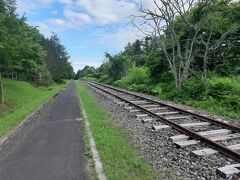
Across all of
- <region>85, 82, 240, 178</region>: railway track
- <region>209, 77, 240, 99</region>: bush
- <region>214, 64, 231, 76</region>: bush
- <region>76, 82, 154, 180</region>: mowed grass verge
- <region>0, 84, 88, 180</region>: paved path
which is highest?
<region>214, 64, 231, 76</region>: bush

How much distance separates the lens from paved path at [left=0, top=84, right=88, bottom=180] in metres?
5.65

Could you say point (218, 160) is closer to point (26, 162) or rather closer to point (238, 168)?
point (238, 168)

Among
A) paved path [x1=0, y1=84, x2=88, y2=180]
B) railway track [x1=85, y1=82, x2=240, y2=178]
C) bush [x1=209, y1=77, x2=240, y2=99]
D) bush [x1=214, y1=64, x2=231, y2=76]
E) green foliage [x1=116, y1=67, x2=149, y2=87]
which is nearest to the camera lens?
paved path [x1=0, y1=84, x2=88, y2=180]

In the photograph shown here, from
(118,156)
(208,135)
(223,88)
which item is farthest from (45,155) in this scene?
(223,88)

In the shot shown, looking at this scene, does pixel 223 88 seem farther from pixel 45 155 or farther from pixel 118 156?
pixel 45 155

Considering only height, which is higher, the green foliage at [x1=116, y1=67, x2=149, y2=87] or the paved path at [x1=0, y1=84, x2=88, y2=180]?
the green foliage at [x1=116, y1=67, x2=149, y2=87]

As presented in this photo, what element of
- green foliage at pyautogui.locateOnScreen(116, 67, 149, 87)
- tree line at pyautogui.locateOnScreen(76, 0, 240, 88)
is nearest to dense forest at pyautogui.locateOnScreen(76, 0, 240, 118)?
tree line at pyautogui.locateOnScreen(76, 0, 240, 88)

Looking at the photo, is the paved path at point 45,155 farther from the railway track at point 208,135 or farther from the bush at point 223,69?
the bush at point 223,69

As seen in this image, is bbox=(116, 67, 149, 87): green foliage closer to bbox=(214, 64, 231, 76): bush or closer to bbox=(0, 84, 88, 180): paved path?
bbox=(214, 64, 231, 76): bush

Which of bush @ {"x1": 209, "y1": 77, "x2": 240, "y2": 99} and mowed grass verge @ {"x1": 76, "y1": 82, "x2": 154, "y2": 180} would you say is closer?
mowed grass verge @ {"x1": 76, "y1": 82, "x2": 154, "y2": 180}

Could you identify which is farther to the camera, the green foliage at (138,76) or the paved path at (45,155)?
the green foliage at (138,76)

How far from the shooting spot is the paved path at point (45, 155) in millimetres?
5652

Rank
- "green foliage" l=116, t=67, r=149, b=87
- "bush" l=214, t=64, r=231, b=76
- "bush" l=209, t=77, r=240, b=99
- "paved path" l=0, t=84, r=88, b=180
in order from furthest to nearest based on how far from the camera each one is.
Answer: "green foliage" l=116, t=67, r=149, b=87 → "bush" l=214, t=64, r=231, b=76 → "bush" l=209, t=77, r=240, b=99 → "paved path" l=0, t=84, r=88, b=180

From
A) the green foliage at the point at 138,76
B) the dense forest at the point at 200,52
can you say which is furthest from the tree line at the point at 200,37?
the green foliage at the point at 138,76
